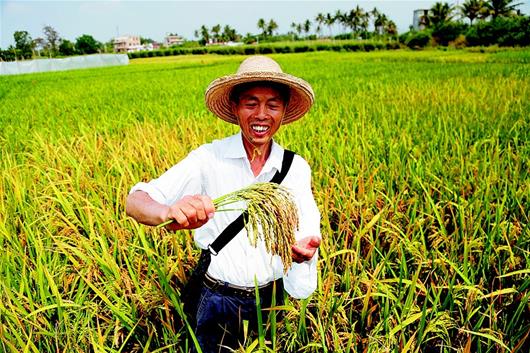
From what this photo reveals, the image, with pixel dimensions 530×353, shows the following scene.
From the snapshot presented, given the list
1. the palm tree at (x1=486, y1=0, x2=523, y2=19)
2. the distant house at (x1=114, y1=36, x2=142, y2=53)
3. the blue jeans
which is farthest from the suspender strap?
the distant house at (x1=114, y1=36, x2=142, y2=53)

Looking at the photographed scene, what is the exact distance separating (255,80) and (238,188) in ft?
1.07

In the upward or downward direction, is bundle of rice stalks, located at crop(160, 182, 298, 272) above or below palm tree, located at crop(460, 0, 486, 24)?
below

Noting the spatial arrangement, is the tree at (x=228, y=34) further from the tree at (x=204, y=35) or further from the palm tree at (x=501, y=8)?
the palm tree at (x=501, y=8)

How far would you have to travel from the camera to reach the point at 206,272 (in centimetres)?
129

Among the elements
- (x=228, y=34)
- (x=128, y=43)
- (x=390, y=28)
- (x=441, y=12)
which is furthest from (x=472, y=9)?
(x=128, y=43)

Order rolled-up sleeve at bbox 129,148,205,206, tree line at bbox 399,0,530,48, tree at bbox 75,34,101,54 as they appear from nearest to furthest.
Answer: rolled-up sleeve at bbox 129,148,205,206
tree line at bbox 399,0,530,48
tree at bbox 75,34,101,54

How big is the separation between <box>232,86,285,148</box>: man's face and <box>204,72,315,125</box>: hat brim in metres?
0.05

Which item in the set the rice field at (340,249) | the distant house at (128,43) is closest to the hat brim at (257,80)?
the rice field at (340,249)

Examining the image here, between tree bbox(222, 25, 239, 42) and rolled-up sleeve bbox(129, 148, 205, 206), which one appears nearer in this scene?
rolled-up sleeve bbox(129, 148, 205, 206)

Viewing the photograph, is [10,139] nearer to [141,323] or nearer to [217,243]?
[141,323]

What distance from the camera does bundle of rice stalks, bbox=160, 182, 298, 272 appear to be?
0.83m

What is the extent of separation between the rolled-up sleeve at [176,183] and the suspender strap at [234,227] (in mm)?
174

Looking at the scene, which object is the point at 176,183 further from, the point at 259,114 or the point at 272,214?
the point at 272,214

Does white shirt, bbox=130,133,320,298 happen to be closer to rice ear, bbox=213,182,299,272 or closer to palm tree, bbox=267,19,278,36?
rice ear, bbox=213,182,299,272
